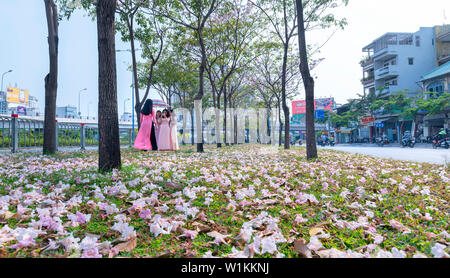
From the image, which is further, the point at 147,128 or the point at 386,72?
the point at 386,72

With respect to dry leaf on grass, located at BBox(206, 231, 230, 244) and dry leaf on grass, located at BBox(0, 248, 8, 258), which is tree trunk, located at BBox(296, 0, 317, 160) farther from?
dry leaf on grass, located at BBox(0, 248, 8, 258)

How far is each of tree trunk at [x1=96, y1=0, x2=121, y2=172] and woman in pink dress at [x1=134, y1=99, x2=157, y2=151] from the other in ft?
20.8

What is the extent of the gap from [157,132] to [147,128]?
64 centimetres

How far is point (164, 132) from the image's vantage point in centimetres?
1278

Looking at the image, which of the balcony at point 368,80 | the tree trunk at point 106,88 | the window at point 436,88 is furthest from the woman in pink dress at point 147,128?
the balcony at point 368,80

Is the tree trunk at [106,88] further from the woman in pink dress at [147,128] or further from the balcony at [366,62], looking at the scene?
the balcony at [366,62]

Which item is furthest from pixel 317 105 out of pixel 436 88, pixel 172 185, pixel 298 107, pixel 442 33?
pixel 172 185

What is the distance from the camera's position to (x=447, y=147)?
1897 centimetres

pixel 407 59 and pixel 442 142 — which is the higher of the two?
pixel 407 59

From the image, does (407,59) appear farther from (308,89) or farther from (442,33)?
(308,89)

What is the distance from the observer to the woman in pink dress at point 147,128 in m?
12.0
